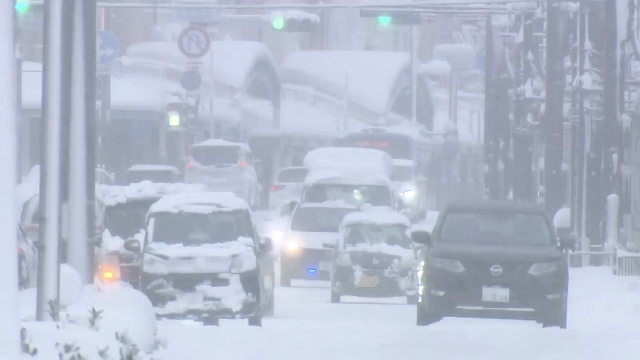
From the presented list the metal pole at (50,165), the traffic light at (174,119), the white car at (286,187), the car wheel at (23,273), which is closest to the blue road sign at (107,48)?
the traffic light at (174,119)

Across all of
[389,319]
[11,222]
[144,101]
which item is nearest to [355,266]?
[389,319]

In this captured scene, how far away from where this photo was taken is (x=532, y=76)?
34.4m

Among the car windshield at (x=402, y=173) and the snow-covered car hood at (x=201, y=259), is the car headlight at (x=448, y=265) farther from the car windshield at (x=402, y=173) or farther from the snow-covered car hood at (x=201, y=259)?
the car windshield at (x=402, y=173)

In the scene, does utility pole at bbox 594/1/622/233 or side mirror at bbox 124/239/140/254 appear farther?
utility pole at bbox 594/1/622/233

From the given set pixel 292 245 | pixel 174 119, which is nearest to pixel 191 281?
pixel 292 245

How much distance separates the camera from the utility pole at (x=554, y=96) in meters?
27.8

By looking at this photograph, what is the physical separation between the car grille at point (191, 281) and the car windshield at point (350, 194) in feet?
38.4

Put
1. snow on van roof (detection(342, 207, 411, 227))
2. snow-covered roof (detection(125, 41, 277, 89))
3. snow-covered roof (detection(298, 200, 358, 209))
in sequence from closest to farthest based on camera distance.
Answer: snow on van roof (detection(342, 207, 411, 227)) → snow-covered roof (detection(298, 200, 358, 209)) → snow-covered roof (detection(125, 41, 277, 89))

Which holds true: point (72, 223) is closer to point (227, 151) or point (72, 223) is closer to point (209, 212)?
point (209, 212)

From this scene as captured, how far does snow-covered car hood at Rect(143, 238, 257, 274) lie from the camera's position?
16953 millimetres

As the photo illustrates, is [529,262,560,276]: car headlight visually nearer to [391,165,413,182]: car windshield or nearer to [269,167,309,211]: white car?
[269,167,309,211]: white car

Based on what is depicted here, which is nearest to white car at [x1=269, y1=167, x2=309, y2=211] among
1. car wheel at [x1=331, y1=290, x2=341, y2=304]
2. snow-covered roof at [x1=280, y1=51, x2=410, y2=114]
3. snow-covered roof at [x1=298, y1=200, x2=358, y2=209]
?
snow-covered roof at [x1=298, y1=200, x2=358, y2=209]

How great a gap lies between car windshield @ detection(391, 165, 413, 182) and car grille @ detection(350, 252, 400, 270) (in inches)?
873

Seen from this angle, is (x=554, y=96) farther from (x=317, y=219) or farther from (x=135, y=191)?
(x=135, y=191)
